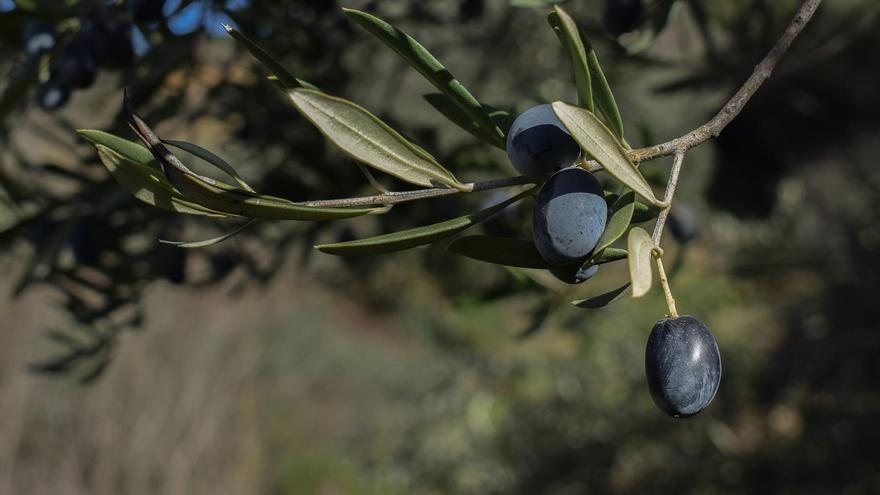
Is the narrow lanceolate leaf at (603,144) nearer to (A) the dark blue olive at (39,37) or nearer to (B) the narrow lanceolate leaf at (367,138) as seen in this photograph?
(B) the narrow lanceolate leaf at (367,138)

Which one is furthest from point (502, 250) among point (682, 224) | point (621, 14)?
point (682, 224)

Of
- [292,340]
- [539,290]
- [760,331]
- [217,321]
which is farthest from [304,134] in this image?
[292,340]

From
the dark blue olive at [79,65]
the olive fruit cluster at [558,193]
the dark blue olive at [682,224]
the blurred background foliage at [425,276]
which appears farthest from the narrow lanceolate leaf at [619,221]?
the dark blue olive at [682,224]

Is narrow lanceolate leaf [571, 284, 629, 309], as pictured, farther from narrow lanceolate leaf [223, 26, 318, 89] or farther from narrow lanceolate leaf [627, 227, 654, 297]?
narrow lanceolate leaf [223, 26, 318, 89]

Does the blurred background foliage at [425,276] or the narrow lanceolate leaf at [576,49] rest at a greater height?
the narrow lanceolate leaf at [576,49]

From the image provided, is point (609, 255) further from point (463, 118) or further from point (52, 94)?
point (52, 94)

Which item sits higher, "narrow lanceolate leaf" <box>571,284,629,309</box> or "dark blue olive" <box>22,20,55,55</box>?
"narrow lanceolate leaf" <box>571,284,629,309</box>

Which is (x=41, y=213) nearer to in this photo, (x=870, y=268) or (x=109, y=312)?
(x=109, y=312)

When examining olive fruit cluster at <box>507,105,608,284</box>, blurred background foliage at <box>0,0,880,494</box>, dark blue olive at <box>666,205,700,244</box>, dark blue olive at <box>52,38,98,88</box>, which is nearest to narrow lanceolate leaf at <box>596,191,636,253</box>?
olive fruit cluster at <box>507,105,608,284</box>
